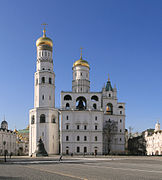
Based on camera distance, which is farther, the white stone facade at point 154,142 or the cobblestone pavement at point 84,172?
the white stone facade at point 154,142

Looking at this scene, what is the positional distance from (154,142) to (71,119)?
35161mm

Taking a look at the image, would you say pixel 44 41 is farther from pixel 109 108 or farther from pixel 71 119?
pixel 109 108

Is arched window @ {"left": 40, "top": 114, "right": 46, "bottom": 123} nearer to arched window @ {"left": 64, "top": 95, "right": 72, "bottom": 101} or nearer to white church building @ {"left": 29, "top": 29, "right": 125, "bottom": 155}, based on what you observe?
white church building @ {"left": 29, "top": 29, "right": 125, "bottom": 155}

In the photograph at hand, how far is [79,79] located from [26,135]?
74.4 meters

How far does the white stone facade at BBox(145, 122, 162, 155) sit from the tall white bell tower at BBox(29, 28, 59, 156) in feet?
113

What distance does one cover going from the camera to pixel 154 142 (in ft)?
319

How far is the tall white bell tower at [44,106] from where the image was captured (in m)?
73.4

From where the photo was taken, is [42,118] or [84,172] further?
[42,118]

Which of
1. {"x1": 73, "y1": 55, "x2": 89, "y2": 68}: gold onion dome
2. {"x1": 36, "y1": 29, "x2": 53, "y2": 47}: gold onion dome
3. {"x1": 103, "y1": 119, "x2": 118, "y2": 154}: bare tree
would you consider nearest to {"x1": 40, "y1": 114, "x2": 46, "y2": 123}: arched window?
{"x1": 103, "y1": 119, "x2": 118, "y2": 154}: bare tree

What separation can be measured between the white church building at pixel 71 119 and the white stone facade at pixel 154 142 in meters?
18.0

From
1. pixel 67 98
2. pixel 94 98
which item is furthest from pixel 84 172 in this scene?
pixel 94 98

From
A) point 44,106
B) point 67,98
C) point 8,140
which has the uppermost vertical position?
point 67,98

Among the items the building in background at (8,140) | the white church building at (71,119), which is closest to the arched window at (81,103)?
the white church building at (71,119)

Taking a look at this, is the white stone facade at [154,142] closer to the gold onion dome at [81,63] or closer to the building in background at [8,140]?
the gold onion dome at [81,63]
